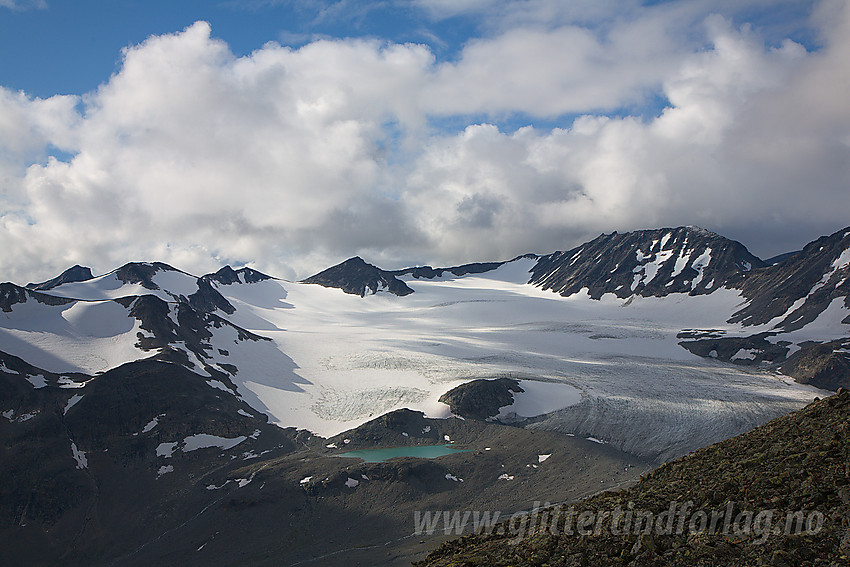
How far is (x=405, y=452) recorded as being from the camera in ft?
Result: 182

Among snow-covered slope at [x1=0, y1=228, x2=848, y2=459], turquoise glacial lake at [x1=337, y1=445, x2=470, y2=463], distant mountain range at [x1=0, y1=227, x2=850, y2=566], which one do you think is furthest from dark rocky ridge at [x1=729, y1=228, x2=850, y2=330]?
turquoise glacial lake at [x1=337, y1=445, x2=470, y2=463]

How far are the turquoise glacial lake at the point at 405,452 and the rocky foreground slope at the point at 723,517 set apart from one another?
3967 cm

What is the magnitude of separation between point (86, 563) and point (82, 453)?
15416mm

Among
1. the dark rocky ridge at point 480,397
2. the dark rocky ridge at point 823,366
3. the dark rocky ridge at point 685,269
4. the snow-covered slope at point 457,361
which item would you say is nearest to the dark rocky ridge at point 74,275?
the snow-covered slope at point 457,361

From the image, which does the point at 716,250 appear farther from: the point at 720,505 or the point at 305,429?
the point at 720,505

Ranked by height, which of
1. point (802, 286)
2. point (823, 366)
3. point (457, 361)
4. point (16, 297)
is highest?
point (802, 286)

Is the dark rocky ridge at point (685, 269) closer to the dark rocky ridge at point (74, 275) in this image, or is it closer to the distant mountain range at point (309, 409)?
the distant mountain range at point (309, 409)

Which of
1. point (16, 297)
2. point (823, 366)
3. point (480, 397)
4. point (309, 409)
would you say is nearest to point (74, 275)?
point (16, 297)

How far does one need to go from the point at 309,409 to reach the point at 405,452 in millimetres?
20076

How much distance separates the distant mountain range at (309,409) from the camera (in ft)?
133

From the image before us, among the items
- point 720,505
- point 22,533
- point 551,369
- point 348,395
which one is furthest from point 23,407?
point 551,369

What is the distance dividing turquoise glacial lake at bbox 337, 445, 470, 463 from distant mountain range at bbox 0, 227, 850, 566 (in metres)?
1.44

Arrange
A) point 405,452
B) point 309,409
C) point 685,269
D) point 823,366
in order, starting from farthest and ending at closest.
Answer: point 685,269, point 823,366, point 309,409, point 405,452

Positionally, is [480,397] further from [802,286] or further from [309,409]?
[802,286]
